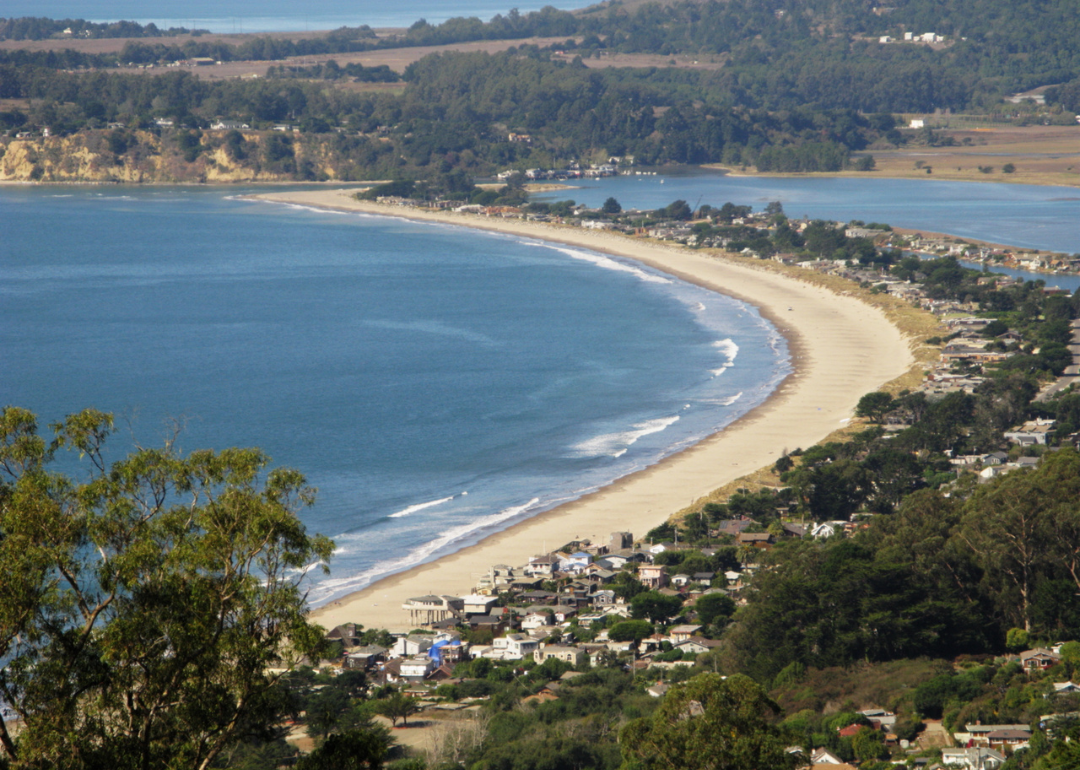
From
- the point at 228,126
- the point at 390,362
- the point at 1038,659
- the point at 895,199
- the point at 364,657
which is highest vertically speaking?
the point at 228,126

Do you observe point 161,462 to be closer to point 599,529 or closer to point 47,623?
point 47,623

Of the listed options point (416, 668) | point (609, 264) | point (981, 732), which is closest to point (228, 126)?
point (609, 264)

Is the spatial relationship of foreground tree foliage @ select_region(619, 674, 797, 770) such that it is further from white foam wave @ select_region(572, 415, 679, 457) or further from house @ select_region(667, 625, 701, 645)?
white foam wave @ select_region(572, 415, 679, 457)

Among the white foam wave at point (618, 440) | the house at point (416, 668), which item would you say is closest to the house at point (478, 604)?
the house at point (416, 668)

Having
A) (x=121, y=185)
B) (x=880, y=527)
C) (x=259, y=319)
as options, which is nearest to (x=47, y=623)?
(x=880, y=527)

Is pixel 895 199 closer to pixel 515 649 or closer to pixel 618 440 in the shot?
pixel 618 440

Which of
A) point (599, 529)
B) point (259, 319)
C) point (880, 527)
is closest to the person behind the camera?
point (880, 527)

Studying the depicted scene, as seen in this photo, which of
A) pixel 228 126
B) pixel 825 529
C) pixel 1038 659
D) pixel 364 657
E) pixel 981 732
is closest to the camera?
pixel 981 732

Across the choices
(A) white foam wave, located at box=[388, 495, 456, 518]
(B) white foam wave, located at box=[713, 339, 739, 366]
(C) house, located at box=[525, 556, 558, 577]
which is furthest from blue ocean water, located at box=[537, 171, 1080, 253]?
(C) house, located at box=[525, 556, 558, 577]
